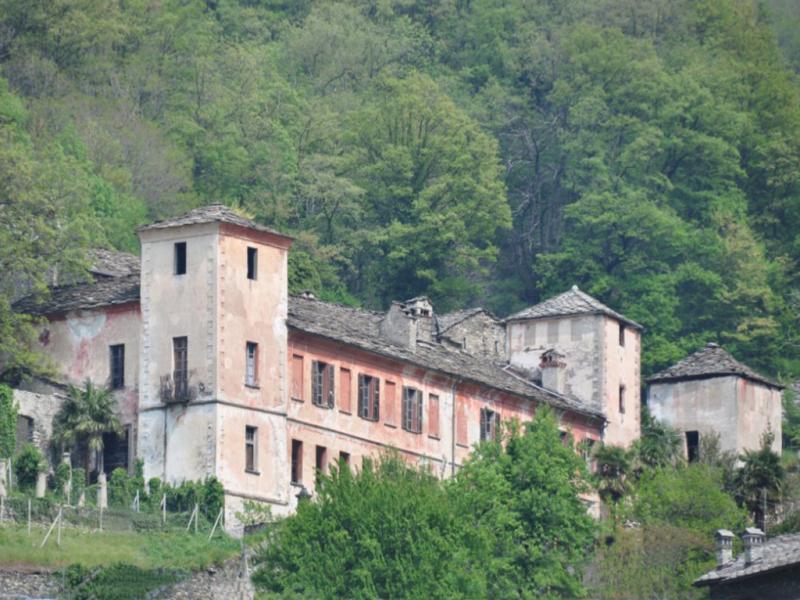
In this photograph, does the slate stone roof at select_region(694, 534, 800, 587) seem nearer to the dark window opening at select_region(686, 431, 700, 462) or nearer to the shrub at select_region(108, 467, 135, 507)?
the shrub at select_region(108, 467, 135, 507)

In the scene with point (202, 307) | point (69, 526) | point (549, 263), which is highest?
point (549, 263)

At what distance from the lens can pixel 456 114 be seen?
138125 millimetres

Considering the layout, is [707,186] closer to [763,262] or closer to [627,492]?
[763,262]

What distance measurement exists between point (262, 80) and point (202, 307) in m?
57.0

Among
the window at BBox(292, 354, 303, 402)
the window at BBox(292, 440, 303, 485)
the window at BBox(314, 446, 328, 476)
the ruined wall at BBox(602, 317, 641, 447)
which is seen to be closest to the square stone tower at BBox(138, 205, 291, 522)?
the window at BBox(292, 354, 303, 402)

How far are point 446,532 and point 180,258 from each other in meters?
18.2

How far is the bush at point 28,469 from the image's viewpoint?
8444 centimetres

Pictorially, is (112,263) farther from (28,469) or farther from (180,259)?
(28,469)

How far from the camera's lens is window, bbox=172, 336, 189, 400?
88938 millimetres

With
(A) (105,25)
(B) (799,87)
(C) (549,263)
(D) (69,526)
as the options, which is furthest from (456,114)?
(D) (69,526)

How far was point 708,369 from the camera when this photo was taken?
111 m

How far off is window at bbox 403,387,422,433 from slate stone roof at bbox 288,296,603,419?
37.6 inches

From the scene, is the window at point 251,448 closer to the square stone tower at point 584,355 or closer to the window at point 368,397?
the window at point 368,397

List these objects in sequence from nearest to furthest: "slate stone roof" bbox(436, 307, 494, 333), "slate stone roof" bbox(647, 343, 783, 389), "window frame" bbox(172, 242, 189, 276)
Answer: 1. "window frame" bbox(172, 242, 189, 276)
2. "slate stone roof" bbox(436, 307, 494, 333)
3. "slate stone roof" bbox(647, 343, 783, 389)
